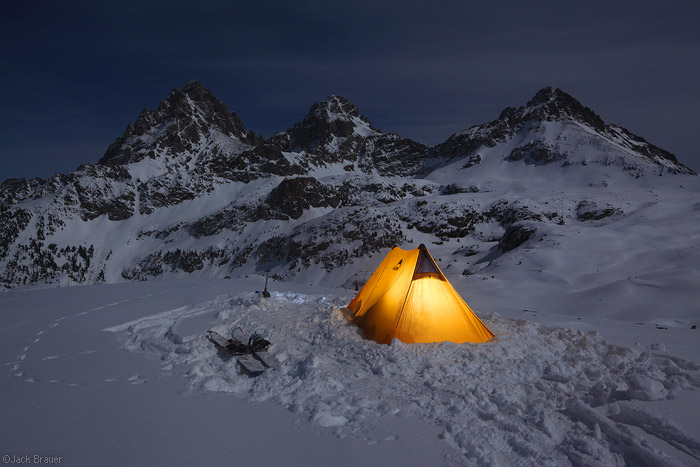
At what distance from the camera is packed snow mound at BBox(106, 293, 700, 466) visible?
333 centimetres

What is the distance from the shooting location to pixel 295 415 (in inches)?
154

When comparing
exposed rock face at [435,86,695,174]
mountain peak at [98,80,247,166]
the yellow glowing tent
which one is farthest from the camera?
mountain peak at [98,80,247,166]

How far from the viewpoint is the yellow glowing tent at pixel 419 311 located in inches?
255

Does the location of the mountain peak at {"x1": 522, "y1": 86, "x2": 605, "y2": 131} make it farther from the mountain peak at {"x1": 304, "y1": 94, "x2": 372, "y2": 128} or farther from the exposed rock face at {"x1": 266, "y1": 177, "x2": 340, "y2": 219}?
the mountain peak at {"x1": 304, "y1": 94, "x2": 372, "y2": 128}

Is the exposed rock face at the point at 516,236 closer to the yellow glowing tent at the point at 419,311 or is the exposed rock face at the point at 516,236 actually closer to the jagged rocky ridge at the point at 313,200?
the jagged rocky ridge at the point at 313,200

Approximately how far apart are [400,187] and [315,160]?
165 feet

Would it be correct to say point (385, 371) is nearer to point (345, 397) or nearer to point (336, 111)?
point (345, 397)

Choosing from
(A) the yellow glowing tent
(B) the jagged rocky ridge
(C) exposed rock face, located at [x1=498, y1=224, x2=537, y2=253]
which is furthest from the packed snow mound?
(C) exposed rock face, located at [x1=498, y1=224, x2=537, y2=253]

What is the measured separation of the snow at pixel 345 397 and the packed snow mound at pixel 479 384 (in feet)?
0.07

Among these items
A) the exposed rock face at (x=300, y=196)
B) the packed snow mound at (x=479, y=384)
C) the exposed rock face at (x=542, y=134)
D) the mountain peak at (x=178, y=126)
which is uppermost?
the mountain peak at (x=178, y=126)

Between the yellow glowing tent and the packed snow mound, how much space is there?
0.38 metres

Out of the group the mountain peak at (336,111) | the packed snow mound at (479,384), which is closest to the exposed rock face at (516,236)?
the packed snow mound at (479,384)

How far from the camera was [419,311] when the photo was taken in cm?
668

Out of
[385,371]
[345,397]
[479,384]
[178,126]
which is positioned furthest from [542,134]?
[178,126]
